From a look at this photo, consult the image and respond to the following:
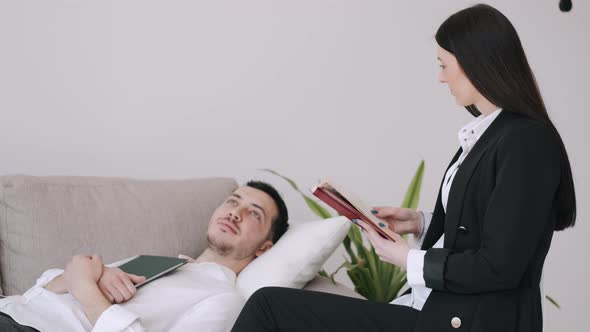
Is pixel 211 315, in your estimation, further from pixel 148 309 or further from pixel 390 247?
pixel 390 247

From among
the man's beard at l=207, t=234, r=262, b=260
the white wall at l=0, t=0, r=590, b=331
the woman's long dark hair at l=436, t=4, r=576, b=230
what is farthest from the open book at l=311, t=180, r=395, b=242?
the white wall at l=0, t=0, r=590, b=331

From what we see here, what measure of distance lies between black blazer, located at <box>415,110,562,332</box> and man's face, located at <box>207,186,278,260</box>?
955 mm

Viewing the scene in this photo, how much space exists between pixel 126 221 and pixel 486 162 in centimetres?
135

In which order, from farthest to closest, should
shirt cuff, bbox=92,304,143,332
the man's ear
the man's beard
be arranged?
the man's ear → the man's beard → shirt cuff, bbox=92,304,143,332

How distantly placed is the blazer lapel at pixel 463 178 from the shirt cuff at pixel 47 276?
1.18 metres

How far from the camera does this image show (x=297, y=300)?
5.56 ft

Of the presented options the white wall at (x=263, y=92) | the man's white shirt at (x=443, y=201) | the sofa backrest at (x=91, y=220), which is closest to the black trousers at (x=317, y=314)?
the man's white shirt at (x=443, y=201)

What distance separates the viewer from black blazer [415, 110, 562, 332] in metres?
1.43

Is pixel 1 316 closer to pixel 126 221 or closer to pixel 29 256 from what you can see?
pixel 29 256

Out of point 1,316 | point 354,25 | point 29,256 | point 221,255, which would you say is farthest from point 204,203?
point 354,25

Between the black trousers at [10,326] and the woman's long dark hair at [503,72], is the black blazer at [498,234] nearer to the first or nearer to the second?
the woman's long dark hair at [503,72]

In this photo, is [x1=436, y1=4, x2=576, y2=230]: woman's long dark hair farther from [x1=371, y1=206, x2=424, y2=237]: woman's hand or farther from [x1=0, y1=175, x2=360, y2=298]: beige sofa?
[x1=0, y1=175, x2=360, y2=298]: beige sofa

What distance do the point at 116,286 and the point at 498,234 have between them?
1.11 meters

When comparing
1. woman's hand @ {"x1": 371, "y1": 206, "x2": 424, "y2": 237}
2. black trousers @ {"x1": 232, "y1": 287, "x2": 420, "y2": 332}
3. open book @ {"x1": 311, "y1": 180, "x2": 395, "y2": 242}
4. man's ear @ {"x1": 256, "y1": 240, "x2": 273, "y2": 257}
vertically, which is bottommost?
man's ear @ {"x1": 256, "y1": 240, "x2": 273, "y2": 257}
